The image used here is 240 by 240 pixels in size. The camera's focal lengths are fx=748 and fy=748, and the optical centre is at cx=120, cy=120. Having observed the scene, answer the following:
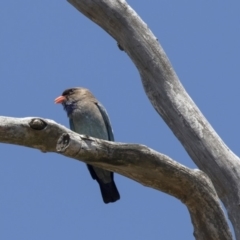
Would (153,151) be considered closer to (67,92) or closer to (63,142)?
(63,142)

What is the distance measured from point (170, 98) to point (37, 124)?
1.82 metres

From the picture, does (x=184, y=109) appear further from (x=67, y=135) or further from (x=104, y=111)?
(x=104, y=111)

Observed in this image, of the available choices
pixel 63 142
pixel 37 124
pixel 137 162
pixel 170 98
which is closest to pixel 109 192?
pixel 170 98

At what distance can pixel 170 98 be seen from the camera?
6.60 m

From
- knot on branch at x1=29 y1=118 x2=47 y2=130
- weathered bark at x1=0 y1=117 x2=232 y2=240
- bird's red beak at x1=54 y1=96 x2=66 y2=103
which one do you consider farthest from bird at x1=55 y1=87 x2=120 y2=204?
knot on branch at x1=29 y1=118 x2=47 y2=130

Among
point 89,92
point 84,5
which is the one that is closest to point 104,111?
point 89,92

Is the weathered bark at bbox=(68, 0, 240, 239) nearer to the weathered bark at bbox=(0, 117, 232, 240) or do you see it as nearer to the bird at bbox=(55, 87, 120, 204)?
the weathered bark at bbox=(0, 117, 232, 240)

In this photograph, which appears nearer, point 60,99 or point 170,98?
point 170,98

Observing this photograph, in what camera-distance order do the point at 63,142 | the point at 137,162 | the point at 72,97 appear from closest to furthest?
the point at 63,142 → the point at 137,162 → the point at 72,97

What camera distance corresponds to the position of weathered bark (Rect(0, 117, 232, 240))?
16.7 ft

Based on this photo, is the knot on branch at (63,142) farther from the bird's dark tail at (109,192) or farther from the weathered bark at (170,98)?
the bird's dark tail at (109,192)

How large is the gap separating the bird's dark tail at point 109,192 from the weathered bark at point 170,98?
7.73ft

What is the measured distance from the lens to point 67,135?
5.27 metres

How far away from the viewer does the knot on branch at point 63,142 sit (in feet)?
17.2
